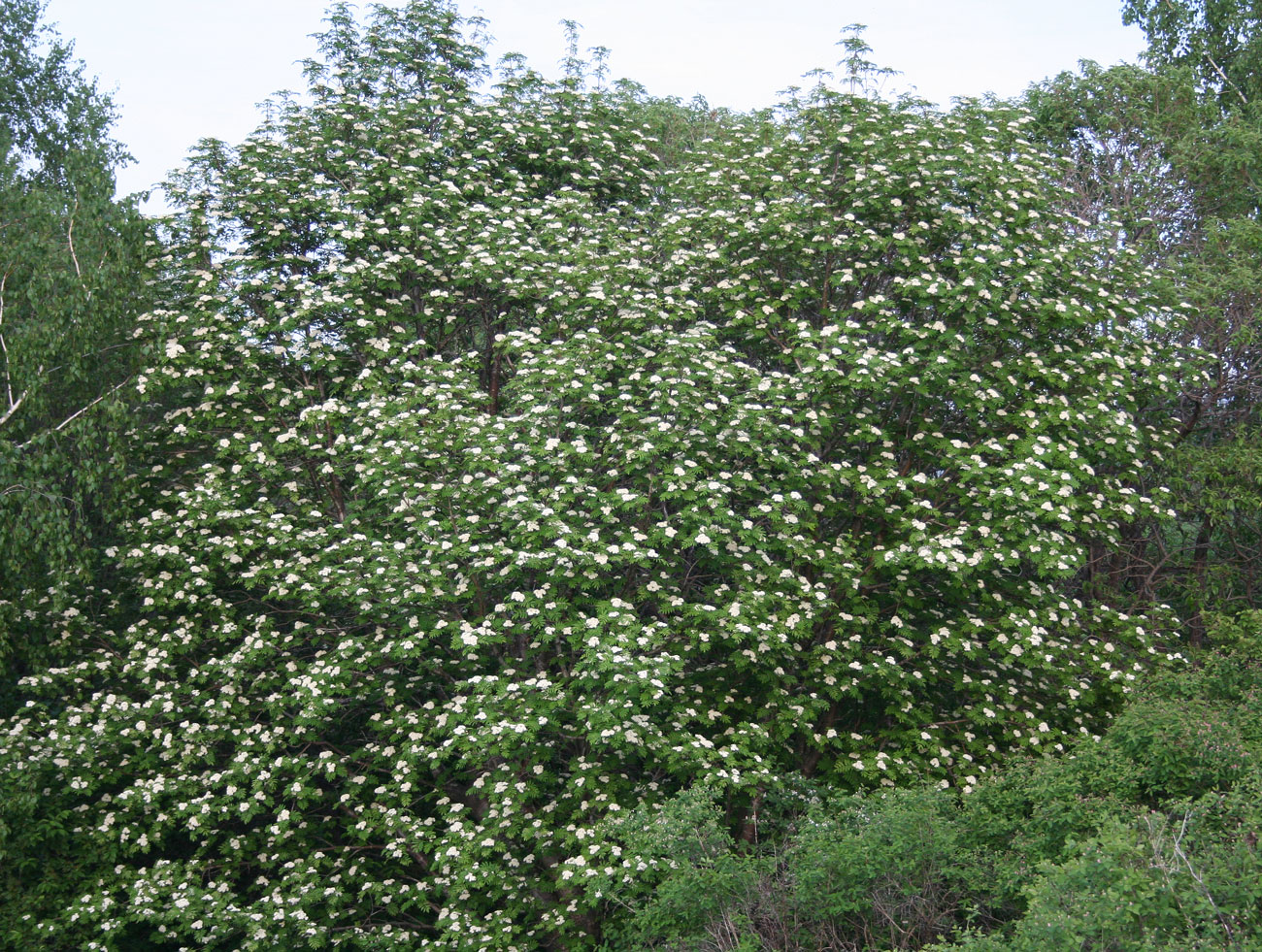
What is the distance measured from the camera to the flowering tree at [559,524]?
440 inches

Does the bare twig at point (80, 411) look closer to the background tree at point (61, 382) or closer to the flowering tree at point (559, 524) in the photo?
the background tree at point (61, 382)

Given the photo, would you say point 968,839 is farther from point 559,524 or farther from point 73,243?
point 73,243

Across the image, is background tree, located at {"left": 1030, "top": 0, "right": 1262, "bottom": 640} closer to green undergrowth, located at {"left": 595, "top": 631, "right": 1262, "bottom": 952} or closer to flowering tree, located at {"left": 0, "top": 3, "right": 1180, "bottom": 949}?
flowering tree, located at {"left": 0, "top": 3, "right": 1180, "bottom": 949}

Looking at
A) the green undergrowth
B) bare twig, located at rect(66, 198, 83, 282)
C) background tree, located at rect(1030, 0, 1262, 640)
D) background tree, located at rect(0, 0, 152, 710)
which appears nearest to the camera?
the green undergrowth

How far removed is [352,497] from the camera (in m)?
14.1

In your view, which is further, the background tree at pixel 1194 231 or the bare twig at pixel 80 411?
the background tree at pixel 1194 231

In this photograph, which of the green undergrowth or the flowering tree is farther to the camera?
the flowering tree

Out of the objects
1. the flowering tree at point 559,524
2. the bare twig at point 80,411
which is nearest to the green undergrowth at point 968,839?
the flowering tree at point 559,524

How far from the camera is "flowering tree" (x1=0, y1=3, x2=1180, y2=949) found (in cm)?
1118

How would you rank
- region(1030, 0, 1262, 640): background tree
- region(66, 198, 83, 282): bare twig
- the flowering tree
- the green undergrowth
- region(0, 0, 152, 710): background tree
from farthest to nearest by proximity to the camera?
region(1030, 0, 1262, 640): background tree < region(66, 198, 83, 282): bare twig < region(0, 0, 152, 710): background tree < the flowering tree < the green undergrowth

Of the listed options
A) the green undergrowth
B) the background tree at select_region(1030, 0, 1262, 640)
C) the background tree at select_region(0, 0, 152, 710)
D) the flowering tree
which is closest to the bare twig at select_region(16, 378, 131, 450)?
the background tree at select_region(0, 0, 152, 710)

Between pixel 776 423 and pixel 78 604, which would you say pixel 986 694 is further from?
pixel 78 604

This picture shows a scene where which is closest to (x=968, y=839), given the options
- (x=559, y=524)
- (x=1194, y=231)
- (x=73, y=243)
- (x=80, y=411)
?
(x=559, y=524)

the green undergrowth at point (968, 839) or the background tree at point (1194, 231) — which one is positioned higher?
the background tree at point (1194, 231)
